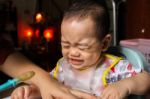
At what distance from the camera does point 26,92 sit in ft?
2.62

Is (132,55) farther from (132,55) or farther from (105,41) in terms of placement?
(105,41)

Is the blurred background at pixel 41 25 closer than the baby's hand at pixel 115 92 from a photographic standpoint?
No

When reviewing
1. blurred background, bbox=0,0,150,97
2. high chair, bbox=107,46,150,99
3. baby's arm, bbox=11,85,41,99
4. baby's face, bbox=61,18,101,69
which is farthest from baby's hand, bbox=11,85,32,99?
blurred background, bbox=0,0,150,97

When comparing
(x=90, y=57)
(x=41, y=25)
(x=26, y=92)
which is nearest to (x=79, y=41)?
(x=90, y=57)

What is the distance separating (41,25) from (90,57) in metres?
2.03

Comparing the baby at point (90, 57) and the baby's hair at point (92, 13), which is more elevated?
the baby's hair at point (92, 13)

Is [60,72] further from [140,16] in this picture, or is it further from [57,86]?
[140,16]

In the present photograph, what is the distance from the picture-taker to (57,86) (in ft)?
2.66

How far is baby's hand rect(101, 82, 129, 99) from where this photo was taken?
75 cm

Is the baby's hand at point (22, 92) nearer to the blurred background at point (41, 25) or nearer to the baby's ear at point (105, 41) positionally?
the baby's ear at point (105, 41)

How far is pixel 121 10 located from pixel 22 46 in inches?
34.4

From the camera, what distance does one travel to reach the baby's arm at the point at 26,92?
31.1 inches

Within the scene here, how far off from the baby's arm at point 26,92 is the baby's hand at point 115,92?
0.56ft

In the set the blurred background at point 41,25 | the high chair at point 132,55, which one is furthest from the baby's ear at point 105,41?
the blurred background at point 41,25
